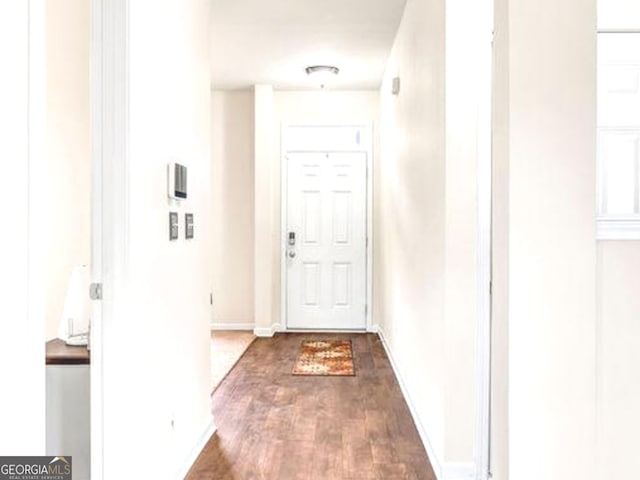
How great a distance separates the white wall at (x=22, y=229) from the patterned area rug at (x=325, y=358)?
310cm

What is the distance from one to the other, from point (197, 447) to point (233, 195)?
12.3 ft

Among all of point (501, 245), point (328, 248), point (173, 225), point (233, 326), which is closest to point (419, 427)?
point (501, 245)

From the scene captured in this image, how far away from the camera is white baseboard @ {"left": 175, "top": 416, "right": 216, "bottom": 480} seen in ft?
7.88

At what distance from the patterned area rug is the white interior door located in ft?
2.00

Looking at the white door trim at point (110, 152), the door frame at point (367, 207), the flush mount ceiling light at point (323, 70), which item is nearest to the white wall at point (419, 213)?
the flush mount ceiling light at point (323, 70)

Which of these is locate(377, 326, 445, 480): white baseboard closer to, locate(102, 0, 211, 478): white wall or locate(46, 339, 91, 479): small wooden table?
locate(102, 0, 211, 478): white wall

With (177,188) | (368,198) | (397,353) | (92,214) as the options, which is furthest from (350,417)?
(368,198)

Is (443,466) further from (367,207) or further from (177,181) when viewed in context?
(367,207)

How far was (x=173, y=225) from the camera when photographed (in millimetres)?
2328

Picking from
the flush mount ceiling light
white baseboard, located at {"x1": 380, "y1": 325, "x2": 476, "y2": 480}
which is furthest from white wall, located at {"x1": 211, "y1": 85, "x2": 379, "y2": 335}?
white baseboard, located at {"x1": 380, "y1": 325, "x2": 476, "y2": 480}

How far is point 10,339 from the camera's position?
115 centimetres

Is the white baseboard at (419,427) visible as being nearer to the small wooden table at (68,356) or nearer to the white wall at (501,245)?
the white wall at (501,245)

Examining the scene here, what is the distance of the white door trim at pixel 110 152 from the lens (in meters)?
1.85

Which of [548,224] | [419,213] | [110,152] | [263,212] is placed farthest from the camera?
[263,212]
